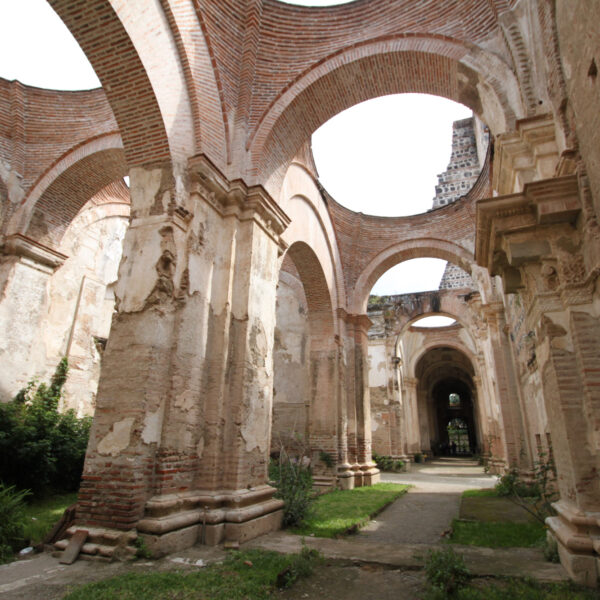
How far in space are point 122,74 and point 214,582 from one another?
15.9ft

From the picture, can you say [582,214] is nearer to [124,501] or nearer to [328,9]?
[124,501]

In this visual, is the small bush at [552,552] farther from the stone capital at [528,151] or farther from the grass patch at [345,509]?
the stone capital at [528,151]

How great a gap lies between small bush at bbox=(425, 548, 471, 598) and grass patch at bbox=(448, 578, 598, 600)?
0.05m

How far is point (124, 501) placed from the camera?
12.0 ft

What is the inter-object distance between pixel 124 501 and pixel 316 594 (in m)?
1.77

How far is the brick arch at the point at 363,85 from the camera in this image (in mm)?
5641

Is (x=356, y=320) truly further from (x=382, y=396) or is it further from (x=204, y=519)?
(x=204, y=519)

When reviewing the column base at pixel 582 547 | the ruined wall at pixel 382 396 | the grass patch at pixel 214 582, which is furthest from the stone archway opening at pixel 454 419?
the grass patch at pixel 214 582

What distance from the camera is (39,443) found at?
651 centimetres

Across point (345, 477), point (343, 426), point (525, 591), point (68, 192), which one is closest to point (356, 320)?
point (343, 426)

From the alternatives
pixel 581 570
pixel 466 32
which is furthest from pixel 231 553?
pixel 466 32

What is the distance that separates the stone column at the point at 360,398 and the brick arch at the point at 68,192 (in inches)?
247

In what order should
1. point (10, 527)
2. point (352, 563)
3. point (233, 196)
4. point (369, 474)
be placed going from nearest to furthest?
point (352, 563)
point (10, 527)
point (233, 196)
point (369, 474)

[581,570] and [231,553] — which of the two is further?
[231,553]
